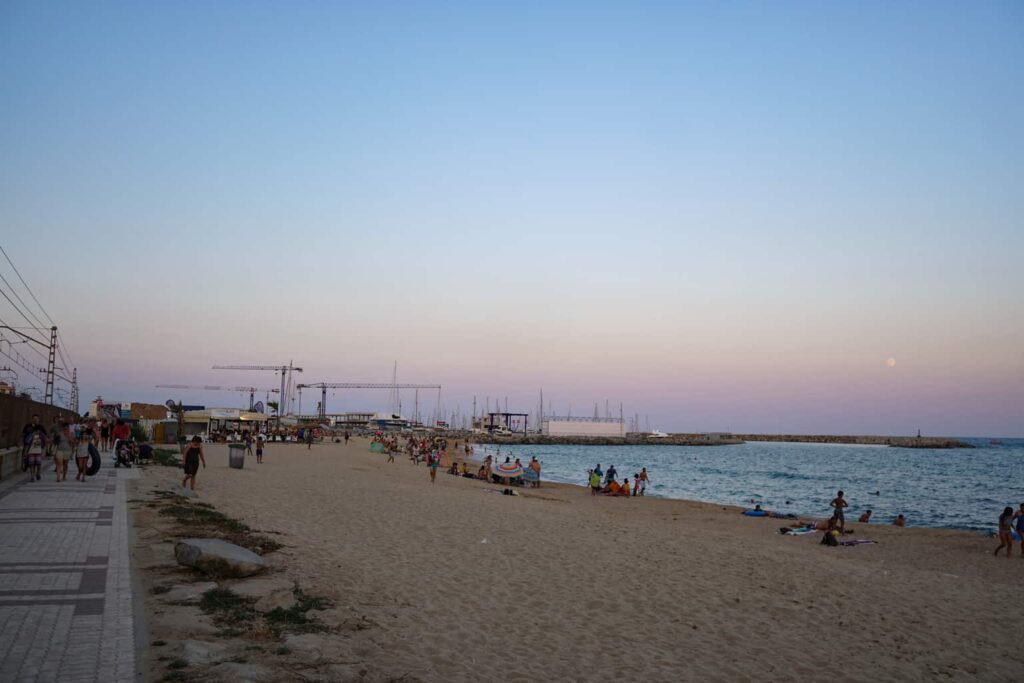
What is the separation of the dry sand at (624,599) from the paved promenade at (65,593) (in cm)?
192

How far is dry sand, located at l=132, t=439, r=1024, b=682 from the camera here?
24.2 ft

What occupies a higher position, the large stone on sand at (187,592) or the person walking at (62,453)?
the person walking at (62,453)

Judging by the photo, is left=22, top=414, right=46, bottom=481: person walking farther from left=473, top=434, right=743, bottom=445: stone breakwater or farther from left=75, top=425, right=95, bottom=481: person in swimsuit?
left=473, top=434, right=743, bottom=445: stone breakwater

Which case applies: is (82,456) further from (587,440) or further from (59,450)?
(587,440)

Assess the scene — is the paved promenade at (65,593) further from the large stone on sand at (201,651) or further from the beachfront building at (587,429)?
the beachfront building at (587,429)

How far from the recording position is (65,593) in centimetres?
743

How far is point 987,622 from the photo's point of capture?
10.7 meters

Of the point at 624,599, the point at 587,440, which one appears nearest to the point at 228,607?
the point at 624,599

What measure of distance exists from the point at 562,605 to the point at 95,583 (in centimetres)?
591

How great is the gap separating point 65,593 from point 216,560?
5.40ft

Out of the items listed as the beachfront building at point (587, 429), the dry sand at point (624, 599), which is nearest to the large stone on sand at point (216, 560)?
the dry sand at point (624, 599)

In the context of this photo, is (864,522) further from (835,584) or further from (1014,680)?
(1014,680)

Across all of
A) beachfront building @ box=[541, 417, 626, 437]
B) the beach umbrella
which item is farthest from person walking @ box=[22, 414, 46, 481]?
beachfront building @ box=[541, 417, 626, 437]

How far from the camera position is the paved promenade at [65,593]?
534 centimetres
